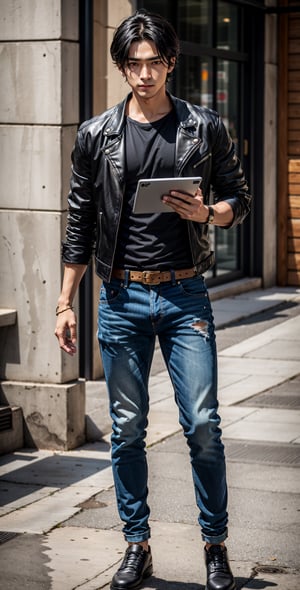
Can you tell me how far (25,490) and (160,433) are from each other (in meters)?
1.37

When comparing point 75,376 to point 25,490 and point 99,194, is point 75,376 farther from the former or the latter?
point 99,194

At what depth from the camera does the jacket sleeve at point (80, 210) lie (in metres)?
4.82

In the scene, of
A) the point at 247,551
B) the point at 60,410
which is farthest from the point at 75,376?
the point at 247,551

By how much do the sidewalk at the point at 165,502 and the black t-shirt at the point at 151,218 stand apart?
50.0 inches

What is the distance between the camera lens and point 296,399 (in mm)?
8688

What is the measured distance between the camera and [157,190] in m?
4.40

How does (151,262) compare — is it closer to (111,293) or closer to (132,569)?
(111,293)

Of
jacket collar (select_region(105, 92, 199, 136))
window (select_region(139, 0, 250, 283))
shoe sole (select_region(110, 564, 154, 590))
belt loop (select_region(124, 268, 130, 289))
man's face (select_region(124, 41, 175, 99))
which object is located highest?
window (select_region(139, 0, 250, 283))

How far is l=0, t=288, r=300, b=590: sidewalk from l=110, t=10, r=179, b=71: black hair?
2.00 m

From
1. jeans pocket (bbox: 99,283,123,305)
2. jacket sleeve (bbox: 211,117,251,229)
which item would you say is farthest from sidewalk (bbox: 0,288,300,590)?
jacket sleeve (bbox: 211,117,251,229)

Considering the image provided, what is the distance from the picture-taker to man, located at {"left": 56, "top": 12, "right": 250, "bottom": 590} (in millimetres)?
4637

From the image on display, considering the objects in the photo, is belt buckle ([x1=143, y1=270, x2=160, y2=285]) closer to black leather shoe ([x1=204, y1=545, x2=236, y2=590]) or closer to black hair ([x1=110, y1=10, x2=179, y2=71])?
black hair ([x1=110, y1=10, x2=179, y2=71])

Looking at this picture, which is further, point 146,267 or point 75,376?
point 75,376

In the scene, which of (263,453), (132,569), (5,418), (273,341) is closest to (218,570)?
(132,569)
